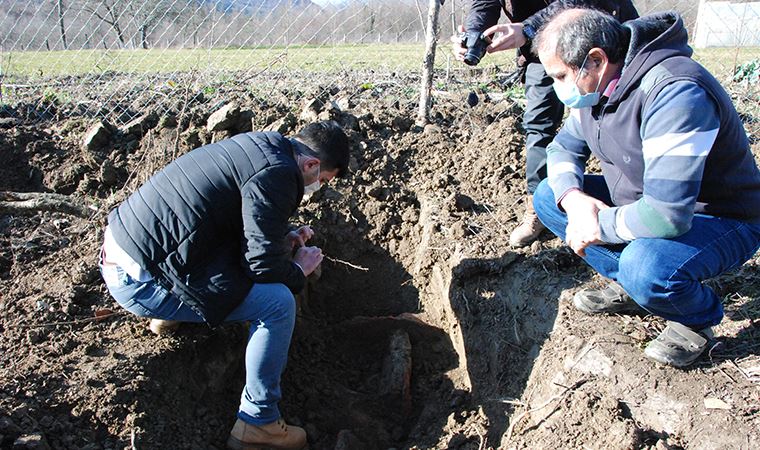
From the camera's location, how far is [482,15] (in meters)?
3.46

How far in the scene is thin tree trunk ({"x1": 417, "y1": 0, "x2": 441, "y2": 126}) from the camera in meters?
4.63

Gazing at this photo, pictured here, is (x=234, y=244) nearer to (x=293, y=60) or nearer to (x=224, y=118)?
(x=224, y=118)

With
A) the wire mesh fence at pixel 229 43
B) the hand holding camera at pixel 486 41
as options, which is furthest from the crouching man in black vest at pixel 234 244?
the wire mesh fence at pixel 229 43

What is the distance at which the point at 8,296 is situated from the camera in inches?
129

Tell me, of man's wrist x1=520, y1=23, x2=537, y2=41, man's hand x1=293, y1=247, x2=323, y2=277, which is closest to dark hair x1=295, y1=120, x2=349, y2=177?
man's hand x1=293, y1=247, x2=323, y2=277

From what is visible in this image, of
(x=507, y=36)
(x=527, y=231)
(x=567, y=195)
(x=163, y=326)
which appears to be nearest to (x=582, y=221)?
(x=567, y=195)

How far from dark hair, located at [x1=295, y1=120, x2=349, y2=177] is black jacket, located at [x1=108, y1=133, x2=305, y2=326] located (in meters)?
0.09

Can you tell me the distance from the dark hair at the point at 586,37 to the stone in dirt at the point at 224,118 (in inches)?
112

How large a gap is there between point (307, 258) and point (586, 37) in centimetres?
152

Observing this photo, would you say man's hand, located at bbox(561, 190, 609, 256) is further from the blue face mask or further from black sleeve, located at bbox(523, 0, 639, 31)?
black sleeve, located at bbox(523, 0, 639, 31)

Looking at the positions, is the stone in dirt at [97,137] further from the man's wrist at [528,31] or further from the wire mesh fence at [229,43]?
the man's wrist at [528,31]

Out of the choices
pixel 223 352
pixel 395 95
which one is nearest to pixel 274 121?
pixel 395 95

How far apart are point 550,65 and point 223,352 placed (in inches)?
81.2

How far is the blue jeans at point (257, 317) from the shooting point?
103 inches
